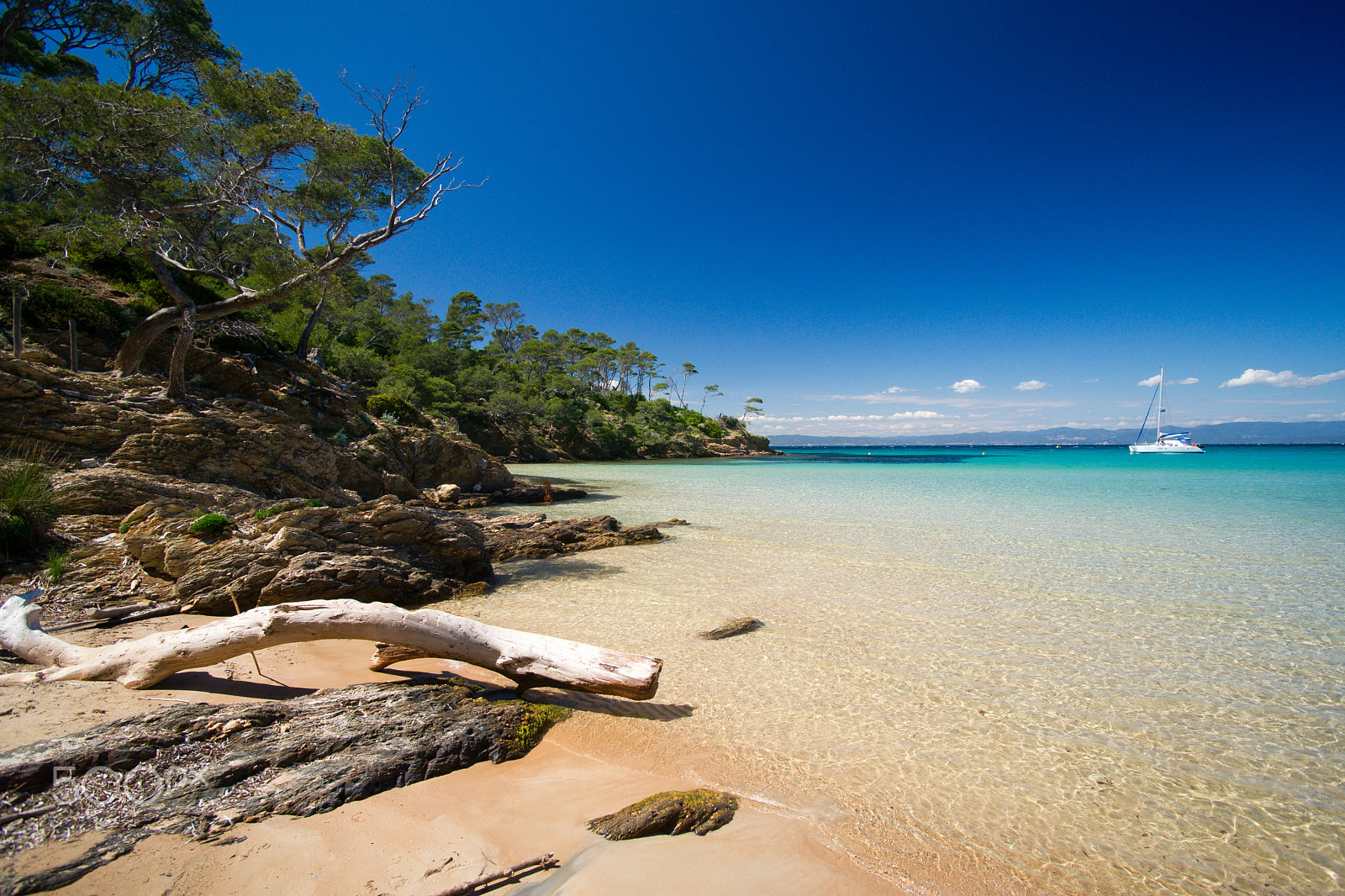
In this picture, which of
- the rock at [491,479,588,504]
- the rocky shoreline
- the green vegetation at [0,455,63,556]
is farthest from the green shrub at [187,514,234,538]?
the rock at [491,479,588,504]

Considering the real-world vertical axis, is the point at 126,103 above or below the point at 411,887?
above

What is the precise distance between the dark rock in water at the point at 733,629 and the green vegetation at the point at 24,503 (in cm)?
788

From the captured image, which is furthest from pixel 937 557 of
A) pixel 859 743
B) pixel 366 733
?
pixel 366 733

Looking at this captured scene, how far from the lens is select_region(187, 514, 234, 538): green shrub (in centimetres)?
638

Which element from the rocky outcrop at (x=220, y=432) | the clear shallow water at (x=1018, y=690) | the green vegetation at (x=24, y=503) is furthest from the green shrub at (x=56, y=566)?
the clear shallow water at (x=1018, y=690)

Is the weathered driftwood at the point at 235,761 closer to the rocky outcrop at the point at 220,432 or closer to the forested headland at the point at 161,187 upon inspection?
the rocky outcrop at the point at 220,432

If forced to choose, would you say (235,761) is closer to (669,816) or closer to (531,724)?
(531,724)

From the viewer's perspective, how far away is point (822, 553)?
1078 centimetres

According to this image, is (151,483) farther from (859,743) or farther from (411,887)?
(859,743)

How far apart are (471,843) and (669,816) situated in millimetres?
1048

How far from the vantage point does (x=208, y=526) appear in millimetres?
6414

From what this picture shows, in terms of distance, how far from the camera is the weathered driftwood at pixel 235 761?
219cm

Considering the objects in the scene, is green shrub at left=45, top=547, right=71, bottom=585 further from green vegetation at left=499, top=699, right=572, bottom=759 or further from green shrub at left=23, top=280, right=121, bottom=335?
green shrub at left=23, top=280, right=121, bottom=335

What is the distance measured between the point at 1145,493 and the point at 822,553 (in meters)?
21.7
